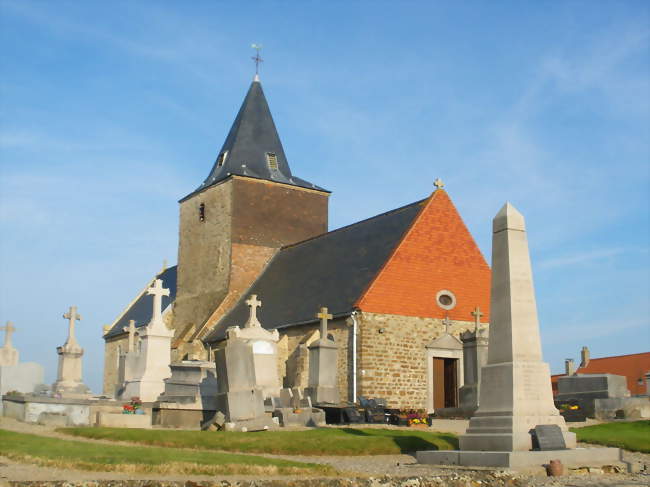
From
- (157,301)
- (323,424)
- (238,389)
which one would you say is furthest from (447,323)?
(238,389)

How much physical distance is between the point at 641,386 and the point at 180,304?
23.7 metres

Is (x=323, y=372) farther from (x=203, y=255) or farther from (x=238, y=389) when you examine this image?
(x=203, y=255)

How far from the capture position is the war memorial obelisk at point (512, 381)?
975 centimetres

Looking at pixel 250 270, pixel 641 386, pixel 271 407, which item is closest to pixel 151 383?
pixel 271 407

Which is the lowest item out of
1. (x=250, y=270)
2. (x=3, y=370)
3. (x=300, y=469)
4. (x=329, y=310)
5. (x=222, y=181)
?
(x=300, y=469)

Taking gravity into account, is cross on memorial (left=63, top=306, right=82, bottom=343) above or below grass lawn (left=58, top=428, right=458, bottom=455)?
above

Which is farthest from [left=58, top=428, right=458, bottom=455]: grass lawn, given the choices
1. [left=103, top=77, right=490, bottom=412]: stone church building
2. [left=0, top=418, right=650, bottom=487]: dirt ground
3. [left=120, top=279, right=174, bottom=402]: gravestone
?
[left=103, top=77, right=490, bottom=412]: stone church building

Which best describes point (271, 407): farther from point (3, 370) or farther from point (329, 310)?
point (329, 310)

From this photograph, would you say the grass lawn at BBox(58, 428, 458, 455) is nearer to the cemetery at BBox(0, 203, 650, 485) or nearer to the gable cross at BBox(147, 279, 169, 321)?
the cemetery at BBox(0, 203, 650, 485)

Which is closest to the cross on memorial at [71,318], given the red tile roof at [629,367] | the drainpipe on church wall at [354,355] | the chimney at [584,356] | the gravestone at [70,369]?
the gravestone at [70,369]

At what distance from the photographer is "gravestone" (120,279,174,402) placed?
19.6 meters

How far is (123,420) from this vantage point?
47.9ft

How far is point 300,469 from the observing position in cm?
910

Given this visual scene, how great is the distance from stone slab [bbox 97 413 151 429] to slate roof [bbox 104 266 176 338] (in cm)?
2276
